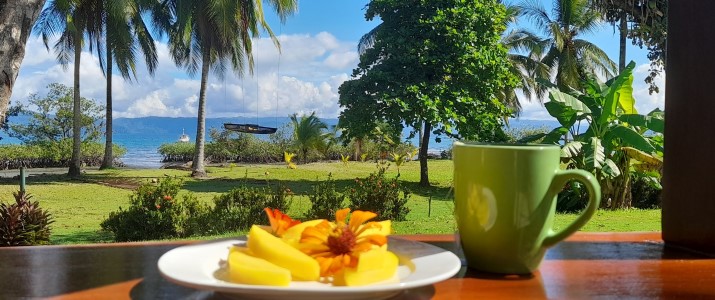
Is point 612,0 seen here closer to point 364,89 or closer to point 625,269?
point 364,89

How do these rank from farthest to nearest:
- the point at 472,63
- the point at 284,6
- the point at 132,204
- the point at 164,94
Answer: the point at 164,94
the point at 284,6
the point at 472,63
the point at 132,204

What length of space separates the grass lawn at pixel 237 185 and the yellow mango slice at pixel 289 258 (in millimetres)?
2488

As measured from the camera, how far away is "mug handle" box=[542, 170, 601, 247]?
0.36 metres

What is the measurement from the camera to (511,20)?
7387mm

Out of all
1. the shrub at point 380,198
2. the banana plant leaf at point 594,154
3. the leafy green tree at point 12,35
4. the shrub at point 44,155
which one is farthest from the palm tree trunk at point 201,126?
the leafy green tree at point 12,35

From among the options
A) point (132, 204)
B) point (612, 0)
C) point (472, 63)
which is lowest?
point (132, 204)

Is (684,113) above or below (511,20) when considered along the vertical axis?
below

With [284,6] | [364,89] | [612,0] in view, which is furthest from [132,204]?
[612,0]

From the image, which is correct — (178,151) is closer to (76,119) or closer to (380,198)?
(76,119)

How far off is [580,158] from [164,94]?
7.14 meters

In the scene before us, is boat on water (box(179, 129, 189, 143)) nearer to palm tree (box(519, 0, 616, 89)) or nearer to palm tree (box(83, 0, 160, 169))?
palm tree (box(83, 0, 160, 169))

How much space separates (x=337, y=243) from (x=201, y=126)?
6399 mm

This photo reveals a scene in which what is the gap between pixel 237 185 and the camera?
5371 mm

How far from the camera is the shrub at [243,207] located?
3.50 meters
